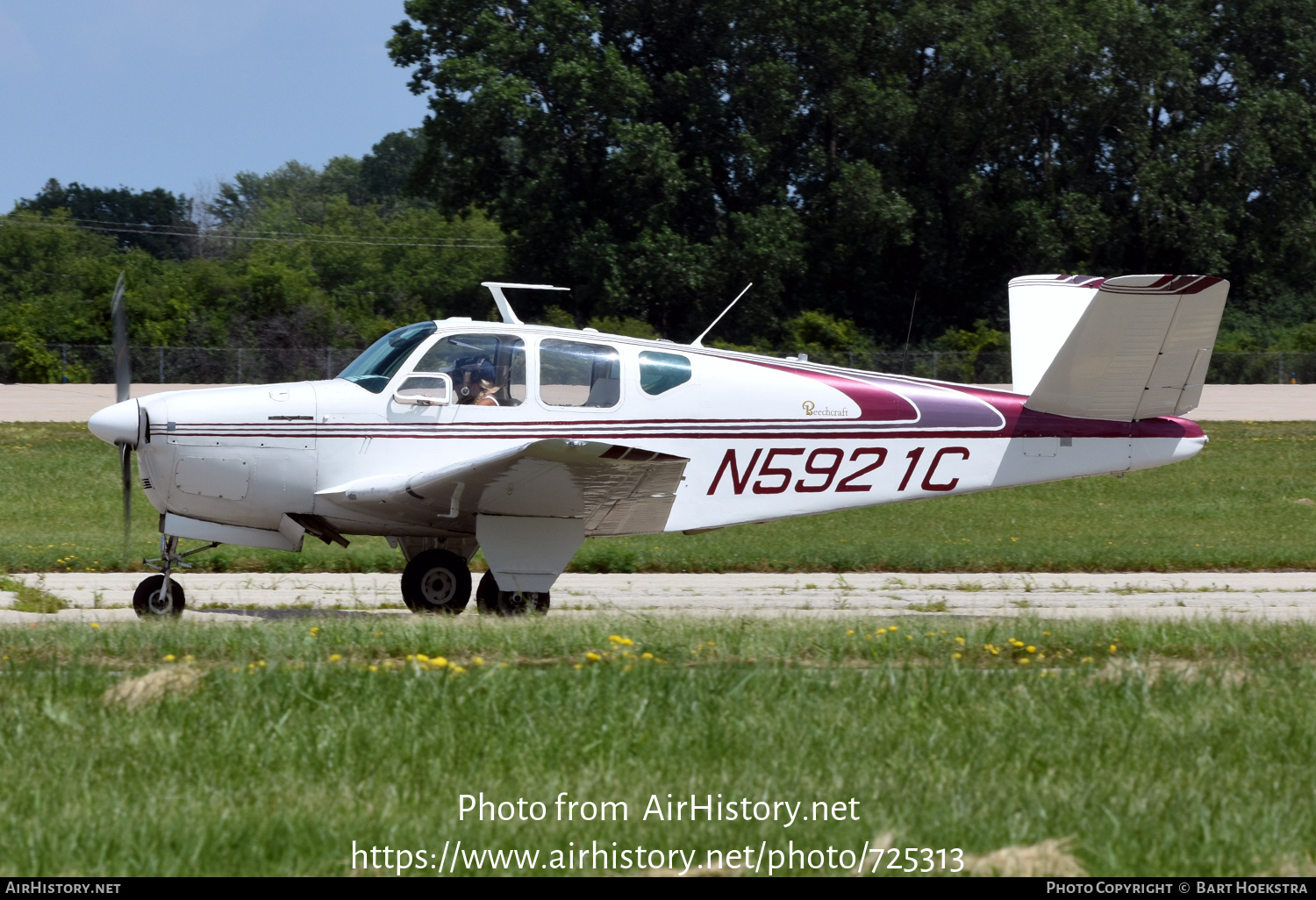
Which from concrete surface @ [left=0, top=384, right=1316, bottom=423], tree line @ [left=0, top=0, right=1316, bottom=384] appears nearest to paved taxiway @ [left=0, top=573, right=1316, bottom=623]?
concrete surface @ [left=0, top=384, right=1316, bottom=423]

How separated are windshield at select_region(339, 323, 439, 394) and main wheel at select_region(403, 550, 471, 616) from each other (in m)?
1.40

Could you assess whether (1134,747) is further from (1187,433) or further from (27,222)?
(27,222)

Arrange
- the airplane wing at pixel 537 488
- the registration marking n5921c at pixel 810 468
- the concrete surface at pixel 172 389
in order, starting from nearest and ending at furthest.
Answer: the airplane wing at pixel 537 488 → the registration marking n5921c at pixel 810 468 → the concrete surface at pixel 172 389

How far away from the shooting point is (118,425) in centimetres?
880

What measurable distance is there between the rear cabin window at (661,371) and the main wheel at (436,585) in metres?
1.99

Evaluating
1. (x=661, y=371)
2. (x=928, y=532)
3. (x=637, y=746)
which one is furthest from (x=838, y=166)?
(x=637, y=746)

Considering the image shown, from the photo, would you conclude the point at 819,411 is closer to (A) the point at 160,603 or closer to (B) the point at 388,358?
(B) the point at 388,358

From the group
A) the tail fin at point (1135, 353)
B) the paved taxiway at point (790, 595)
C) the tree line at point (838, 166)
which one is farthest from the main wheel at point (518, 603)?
the tree line at point (838, 166)

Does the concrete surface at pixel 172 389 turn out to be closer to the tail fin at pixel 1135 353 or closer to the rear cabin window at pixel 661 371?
the rear cabin window at pixel 661 371

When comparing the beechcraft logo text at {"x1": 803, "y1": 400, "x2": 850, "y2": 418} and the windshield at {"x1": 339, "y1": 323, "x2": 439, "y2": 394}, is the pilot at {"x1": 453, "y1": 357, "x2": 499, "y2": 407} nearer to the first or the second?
the windshield at {"x1": 339, "y1": 323, "x2": 439, "y2": 394}

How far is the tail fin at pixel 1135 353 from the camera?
9.08 metres

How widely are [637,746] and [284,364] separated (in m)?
34.9

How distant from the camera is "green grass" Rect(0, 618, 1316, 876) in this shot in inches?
158

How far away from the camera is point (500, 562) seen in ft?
29.9
